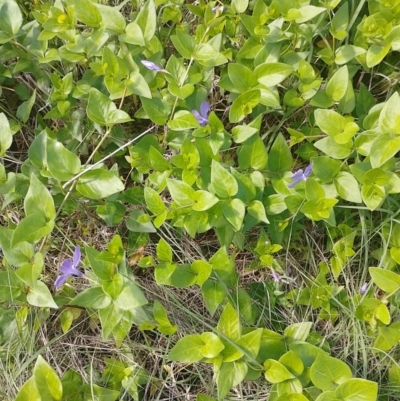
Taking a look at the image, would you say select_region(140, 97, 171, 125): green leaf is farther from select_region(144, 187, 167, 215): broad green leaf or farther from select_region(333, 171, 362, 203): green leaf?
select_region(333, 171, 362, 203): green leaf

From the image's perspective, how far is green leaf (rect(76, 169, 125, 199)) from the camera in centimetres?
138

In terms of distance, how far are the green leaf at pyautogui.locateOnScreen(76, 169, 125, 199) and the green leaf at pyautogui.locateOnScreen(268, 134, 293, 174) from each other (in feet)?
1.55

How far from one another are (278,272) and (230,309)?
1.03 ft

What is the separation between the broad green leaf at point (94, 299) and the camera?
51.4 inches

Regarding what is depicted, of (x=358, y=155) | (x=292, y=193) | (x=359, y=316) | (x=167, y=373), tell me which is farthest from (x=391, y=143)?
(x=167, y=373)

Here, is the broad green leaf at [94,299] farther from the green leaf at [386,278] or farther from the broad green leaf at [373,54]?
the broad green leaf at [373,54]

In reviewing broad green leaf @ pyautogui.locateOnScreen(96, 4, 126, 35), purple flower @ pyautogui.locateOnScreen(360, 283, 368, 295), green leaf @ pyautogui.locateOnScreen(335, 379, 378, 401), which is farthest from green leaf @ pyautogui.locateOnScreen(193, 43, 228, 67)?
green leaf @ pyautogui.locateOnScreen(335, 379, 378, 401)

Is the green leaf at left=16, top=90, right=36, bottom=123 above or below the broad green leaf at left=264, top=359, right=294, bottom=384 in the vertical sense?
above

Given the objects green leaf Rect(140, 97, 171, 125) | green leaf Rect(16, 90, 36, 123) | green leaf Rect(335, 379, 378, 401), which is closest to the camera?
green leaf Rect(335, 379, 378, 401)

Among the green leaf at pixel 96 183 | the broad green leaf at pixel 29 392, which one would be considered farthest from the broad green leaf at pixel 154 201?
the broad green leaf at pixel 29 392

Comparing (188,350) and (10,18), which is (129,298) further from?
(10,18)

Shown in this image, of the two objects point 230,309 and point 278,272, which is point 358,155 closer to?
Answer: point 278,272

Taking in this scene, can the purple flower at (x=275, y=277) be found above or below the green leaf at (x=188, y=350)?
above

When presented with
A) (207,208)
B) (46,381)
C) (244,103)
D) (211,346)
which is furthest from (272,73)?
(46,381)
